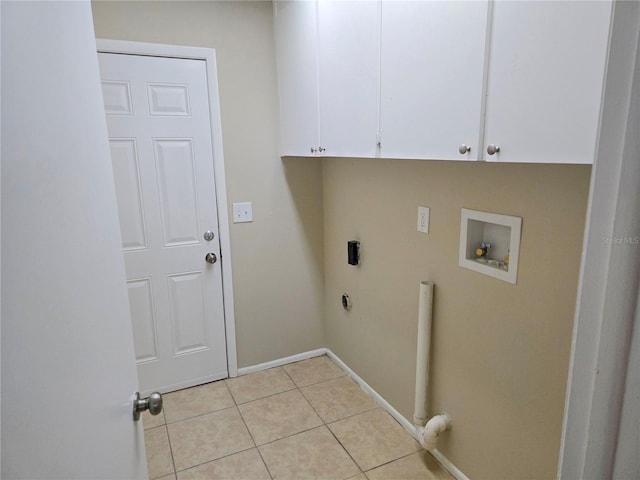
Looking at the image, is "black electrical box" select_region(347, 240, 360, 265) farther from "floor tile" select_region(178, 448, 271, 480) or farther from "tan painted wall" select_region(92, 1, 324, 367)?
"floor tile" select_region(178, 448, 271, 480)

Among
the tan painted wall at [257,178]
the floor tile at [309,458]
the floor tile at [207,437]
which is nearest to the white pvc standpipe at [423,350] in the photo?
the floor tile at [309,458]

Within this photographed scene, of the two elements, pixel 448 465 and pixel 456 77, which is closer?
pixel 456 77

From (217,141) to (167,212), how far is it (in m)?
0.52

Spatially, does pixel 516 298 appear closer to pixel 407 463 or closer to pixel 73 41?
pixel 407 463

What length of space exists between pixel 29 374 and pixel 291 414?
2128 millimetres

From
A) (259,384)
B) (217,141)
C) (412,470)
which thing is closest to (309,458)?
(412,470)

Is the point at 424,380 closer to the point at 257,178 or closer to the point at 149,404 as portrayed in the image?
the point at 149,404

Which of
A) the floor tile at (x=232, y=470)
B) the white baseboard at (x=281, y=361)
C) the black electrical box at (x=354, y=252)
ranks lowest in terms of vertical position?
the floor tile at (x=232, y=470)

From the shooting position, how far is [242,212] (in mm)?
2645

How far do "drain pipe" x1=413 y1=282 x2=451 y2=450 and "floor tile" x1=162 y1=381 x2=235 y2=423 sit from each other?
1156mm

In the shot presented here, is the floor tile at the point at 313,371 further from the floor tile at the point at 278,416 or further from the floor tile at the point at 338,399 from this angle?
the floor tile at the point at 278,416

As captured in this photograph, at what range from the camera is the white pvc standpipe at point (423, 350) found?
192 cm

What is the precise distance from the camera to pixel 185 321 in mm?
2637

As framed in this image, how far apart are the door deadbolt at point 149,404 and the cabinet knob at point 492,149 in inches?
43.6
